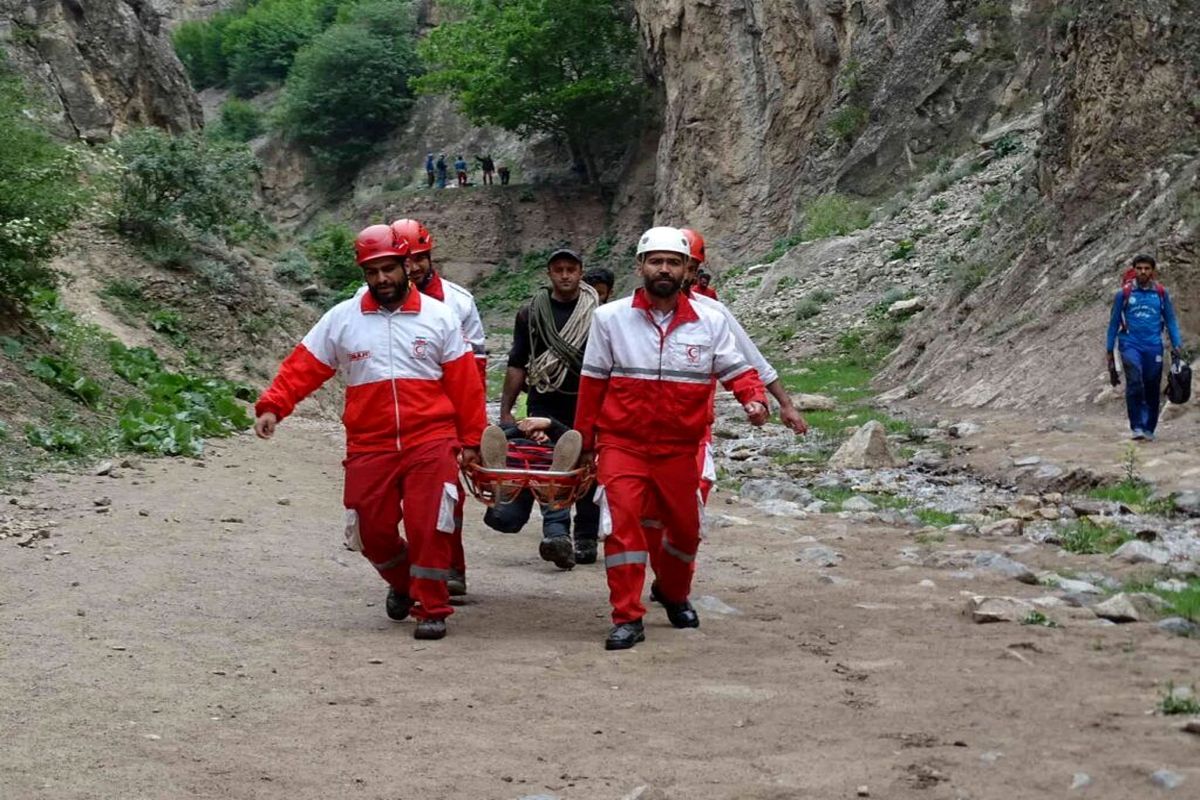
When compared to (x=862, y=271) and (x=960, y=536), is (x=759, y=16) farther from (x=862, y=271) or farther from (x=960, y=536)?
(x=960, y=536)

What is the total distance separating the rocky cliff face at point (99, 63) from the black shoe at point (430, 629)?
21.9 metres

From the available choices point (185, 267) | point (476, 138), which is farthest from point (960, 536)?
point (476, 138)

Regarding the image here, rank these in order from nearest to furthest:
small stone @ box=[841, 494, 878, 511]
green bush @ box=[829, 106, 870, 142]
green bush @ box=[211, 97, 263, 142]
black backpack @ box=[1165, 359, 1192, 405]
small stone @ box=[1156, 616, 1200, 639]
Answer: small stone @ box=[1156, 616, 1200, 639], small stone @ box=[841, 494, 878, 511], black backpack @ box=[1165, 359, 1192, 405], green bush @ box=[829, 106, 870, 142], green bush @ box=[211, 97, 263, 142]

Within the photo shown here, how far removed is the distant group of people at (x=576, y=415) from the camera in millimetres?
7160

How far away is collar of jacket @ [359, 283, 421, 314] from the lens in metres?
7.44

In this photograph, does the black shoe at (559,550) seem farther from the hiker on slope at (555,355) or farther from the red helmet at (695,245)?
the red helmet at (695,245)

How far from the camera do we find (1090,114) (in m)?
21.2

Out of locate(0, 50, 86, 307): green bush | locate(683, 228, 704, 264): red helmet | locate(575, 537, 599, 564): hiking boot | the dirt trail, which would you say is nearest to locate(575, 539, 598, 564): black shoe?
locate(575, 537, 599, 564): hiking boot

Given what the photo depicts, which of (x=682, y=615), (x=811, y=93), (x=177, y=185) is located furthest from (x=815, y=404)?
(x=811, y=93)

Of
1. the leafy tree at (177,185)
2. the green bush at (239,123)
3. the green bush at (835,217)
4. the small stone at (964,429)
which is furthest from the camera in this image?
the green bush at (239,123)

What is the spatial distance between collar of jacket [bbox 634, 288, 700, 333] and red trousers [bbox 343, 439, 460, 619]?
Result: 1.17 m

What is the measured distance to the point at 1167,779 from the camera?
172 inches

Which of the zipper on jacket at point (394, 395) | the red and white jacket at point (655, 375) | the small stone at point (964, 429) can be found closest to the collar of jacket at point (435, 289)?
the zipper on jacket at point (394, 395)

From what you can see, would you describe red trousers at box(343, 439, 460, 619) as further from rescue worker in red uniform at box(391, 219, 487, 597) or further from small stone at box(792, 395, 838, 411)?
small stone at box(792, 395, 838, 411)
